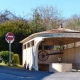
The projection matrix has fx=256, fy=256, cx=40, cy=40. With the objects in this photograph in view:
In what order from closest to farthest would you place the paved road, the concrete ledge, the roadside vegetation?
the paved road, the concrete ledge, the roadside vegetation

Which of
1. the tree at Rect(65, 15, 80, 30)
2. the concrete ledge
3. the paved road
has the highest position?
the tree at Rect(65, 15, 80, 30)

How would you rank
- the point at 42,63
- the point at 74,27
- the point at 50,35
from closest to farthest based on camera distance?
the point at 50,35 → the point at 42,63 → the point at 74,27

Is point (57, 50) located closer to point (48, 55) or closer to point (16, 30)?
point (48, 55)

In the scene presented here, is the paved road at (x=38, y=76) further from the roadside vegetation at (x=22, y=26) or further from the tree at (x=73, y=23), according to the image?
the tree at (x=73, y=23)

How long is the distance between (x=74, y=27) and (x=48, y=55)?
2220cm

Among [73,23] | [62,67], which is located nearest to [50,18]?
[73,23]

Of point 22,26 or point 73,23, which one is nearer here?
point 22,26

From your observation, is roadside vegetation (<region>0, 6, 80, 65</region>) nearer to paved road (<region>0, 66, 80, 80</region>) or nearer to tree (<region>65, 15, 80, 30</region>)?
tree (<region>65, 15, 80, 30</region>)

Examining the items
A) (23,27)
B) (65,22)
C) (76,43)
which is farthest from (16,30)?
(65,22)

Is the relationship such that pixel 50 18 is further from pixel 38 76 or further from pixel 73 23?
pixel 38 76

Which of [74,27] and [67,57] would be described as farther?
[74,27]

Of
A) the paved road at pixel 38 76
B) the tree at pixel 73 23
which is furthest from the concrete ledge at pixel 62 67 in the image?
the tree at pixel 73 23

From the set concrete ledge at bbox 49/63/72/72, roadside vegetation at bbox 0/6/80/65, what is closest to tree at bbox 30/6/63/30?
roadside vegetation at bbox 0/6/80/65

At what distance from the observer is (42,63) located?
76.9ft
